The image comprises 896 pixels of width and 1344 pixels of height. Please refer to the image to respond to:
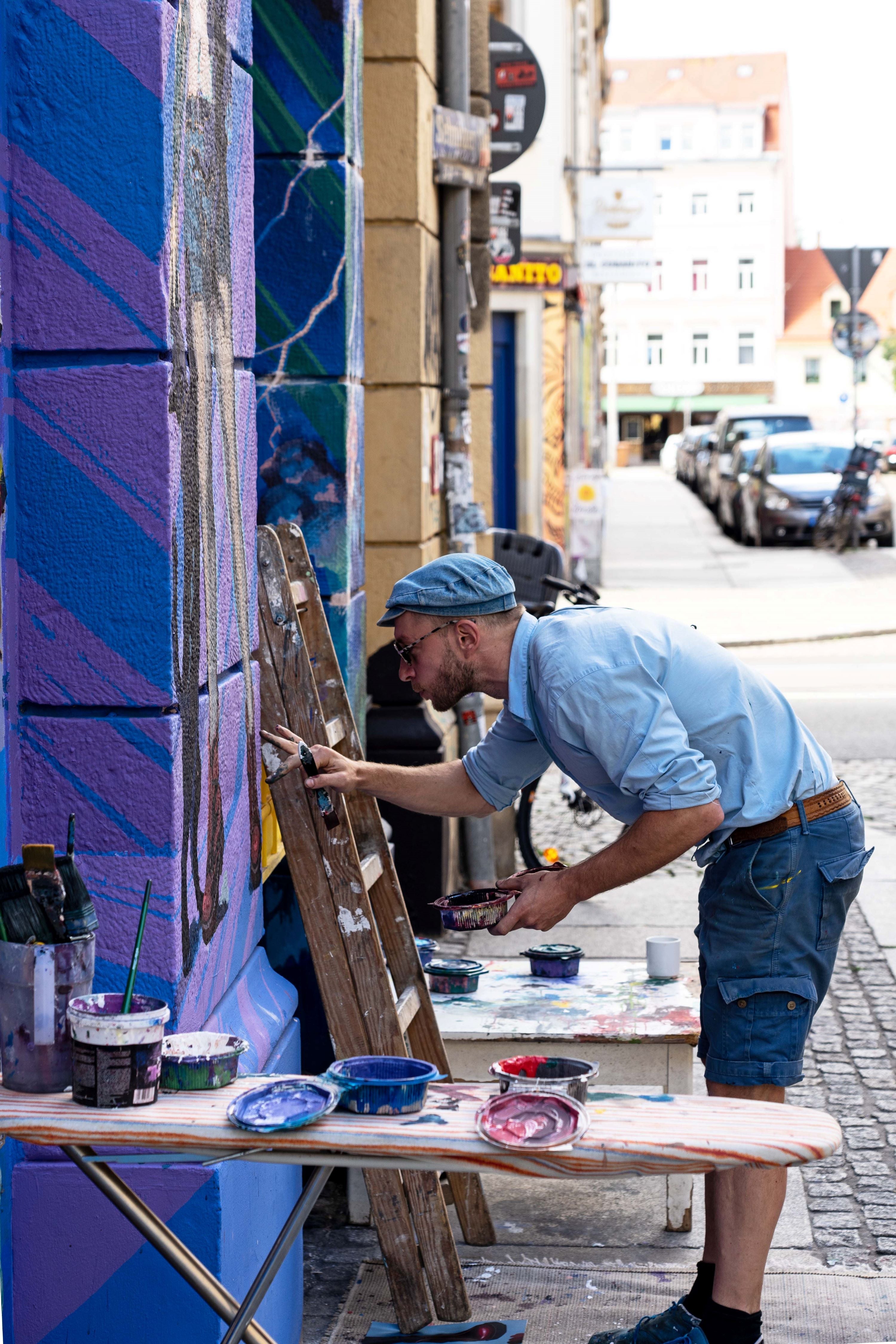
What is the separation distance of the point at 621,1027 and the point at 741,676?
4.12 ft

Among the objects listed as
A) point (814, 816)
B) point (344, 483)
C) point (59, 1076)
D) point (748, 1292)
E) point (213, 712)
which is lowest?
point (748, 1292)

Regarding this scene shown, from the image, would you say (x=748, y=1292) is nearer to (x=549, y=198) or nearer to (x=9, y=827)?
(x=9, y=827)

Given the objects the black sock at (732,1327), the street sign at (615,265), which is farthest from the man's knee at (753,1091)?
the street sign at (615,265)

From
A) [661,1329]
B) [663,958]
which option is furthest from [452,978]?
[661,1329]

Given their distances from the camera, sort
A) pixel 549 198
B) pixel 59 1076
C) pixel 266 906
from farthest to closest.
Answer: pixel 549 198 < pixel 266 906 < pixel 59 1076

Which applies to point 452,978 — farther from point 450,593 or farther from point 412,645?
point 450,593

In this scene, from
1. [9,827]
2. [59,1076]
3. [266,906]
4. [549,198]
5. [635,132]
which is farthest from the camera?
[635,132]

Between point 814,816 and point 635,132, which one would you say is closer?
point 814,816

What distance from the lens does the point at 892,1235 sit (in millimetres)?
4230

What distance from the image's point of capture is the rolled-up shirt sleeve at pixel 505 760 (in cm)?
359

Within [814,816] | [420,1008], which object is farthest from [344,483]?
[814,816]

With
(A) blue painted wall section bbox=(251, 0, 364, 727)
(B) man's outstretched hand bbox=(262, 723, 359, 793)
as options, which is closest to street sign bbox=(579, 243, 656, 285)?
(A) blue painted wall section bbox=(251, 0, 364, 727)

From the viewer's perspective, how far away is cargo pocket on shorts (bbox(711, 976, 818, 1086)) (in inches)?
134

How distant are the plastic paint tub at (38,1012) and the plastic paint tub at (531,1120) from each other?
0.65m
